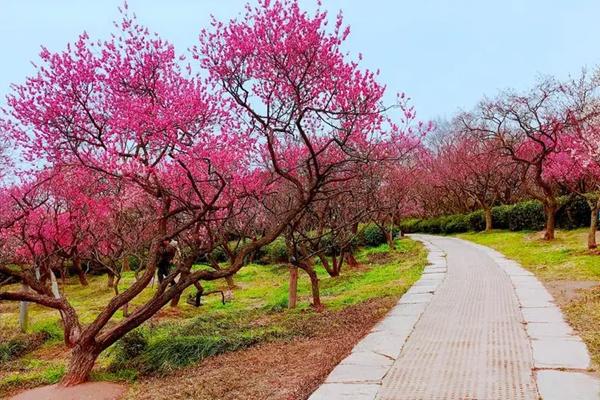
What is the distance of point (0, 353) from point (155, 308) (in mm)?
4451

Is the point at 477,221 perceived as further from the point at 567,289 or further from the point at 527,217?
the point at 567,289

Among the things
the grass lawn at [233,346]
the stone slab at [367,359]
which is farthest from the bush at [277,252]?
the stone slab at [367,359]

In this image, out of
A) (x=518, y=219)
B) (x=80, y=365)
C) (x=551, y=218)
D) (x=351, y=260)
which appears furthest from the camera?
(x=518, y=219)

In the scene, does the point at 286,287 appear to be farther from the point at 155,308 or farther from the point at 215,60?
the point at 215,60

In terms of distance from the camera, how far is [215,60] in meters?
6.56

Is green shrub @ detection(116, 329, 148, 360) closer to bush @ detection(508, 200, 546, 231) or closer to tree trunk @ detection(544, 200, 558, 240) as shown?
tree trunk @ detection(544, 200, 558, 240)

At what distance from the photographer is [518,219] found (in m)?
22.0

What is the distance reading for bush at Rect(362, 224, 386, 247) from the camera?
22.0 metres

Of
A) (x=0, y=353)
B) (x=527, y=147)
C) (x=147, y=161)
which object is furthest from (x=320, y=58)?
(x=527, y=147)

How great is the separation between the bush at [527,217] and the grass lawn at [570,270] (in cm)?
200

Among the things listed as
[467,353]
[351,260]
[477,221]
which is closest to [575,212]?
[477,221]

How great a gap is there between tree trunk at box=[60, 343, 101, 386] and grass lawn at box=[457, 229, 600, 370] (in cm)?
543

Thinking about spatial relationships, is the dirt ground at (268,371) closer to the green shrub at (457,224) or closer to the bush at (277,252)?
the bush at (277,252)

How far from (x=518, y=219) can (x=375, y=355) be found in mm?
19062
